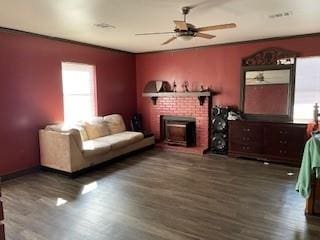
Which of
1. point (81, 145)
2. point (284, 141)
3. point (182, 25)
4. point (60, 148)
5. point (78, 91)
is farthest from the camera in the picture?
point (78, 91)

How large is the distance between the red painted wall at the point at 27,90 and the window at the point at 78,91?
0.20m

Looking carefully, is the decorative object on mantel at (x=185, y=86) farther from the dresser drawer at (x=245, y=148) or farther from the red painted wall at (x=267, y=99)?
the dresser drawer at (x=245, y=148)

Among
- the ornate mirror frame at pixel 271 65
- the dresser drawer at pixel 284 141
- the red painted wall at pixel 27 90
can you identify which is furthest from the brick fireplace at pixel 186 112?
the red painted wall at pixel 27 90

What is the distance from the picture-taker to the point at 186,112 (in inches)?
241

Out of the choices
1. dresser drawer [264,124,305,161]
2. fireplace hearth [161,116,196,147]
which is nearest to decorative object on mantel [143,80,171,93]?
fireplace hearth [161,116,196,147]

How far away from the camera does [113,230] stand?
2.60m

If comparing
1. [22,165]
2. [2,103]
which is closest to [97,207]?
[22,165]

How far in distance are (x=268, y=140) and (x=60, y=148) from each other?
3763 mm

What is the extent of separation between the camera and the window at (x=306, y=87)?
15.6 feet

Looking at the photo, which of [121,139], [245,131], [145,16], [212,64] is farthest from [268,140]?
[145,16]

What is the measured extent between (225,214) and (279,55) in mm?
3491

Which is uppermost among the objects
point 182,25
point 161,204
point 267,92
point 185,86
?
point 182,25

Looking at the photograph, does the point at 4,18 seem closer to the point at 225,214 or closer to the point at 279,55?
the point at 225,214

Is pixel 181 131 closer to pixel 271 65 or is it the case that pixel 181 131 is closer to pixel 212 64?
pixel 212 64
